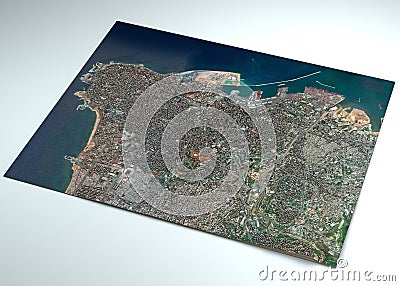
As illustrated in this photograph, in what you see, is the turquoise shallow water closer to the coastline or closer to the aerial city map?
the aerial city map

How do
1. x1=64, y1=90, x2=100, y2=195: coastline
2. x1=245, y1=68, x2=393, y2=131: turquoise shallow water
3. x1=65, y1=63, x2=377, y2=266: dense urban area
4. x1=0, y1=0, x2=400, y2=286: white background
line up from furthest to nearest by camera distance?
1. x1=245, y1=68, x2=393, y2=131: turquoise shallow water
2. x1=64, y1=90, x2=100, y2=195: coastline
3. x1=65, y1=63, x2=377, y2=266: dense urban area
4. x1=0, y1=0, x2=400, y2=286: white background

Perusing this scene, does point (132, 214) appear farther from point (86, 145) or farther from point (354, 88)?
point (354, 88)

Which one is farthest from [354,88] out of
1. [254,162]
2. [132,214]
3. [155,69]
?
[132,214]

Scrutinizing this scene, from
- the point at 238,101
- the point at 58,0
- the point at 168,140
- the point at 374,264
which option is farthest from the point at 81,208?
the point at 58,0

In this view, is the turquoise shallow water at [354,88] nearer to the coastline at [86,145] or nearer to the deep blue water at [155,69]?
the deep blue water at [155,69]

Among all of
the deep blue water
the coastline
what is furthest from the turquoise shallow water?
the coastline

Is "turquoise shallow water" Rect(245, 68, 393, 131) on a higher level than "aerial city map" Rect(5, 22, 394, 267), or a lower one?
higher

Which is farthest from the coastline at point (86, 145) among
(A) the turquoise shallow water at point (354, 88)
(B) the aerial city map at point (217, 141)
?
(A) the turquoise shallow water at point (354, 88)
